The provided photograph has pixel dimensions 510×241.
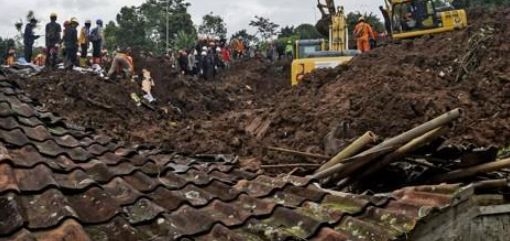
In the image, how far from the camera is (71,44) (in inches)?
779

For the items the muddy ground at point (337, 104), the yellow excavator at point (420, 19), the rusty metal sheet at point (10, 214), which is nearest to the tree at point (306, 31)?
the yellow excavator at point (420, 19)

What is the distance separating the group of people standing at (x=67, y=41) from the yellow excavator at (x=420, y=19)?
28.6ft

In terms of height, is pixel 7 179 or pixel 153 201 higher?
pixel 7 179

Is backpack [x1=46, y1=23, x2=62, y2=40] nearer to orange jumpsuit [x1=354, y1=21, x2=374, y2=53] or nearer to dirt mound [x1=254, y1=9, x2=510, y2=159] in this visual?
dirt mound [x1=254, y1=9, x2=510, y2=159]

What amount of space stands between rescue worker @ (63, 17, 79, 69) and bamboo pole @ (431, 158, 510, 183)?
50.7 ft

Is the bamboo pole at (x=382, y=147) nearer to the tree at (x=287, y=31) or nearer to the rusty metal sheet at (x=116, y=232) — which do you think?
the rusty metal sheet at (x=116, y=232)

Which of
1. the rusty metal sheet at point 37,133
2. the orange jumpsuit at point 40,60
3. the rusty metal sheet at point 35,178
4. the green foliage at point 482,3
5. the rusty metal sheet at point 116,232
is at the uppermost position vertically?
the green foliage at point 482,3

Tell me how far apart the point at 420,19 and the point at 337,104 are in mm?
8306

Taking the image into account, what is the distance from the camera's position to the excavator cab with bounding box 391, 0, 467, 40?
818 inches

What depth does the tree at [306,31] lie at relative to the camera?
186 ft

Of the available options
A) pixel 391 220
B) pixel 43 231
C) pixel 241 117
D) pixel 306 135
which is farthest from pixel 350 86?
pixel 43 231

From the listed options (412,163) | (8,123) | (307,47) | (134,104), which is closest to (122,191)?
(8,123)

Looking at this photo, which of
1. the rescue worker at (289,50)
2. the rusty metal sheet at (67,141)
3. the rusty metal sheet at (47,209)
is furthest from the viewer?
the rescue worker at (289,50)

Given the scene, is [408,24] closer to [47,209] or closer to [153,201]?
[153,201]
